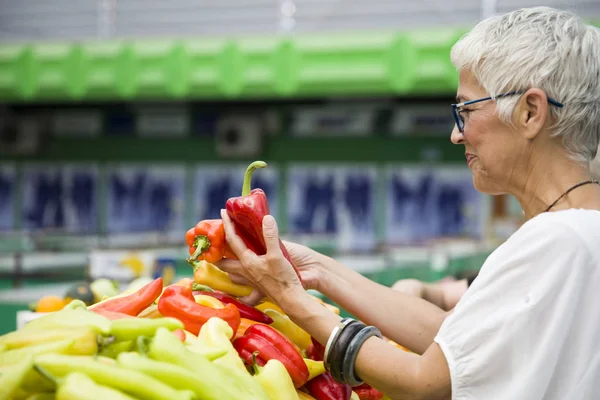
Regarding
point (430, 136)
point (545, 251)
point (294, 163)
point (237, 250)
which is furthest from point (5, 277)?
point (430, 136)

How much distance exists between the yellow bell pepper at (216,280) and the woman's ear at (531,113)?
3.02 ft

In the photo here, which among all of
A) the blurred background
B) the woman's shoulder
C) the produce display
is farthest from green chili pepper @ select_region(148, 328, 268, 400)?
the blurred background

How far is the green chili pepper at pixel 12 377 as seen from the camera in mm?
1194

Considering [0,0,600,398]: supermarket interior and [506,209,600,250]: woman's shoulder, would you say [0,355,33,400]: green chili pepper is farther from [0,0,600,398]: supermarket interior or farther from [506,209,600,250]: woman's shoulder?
[0,0,600,398]: supermarket interior

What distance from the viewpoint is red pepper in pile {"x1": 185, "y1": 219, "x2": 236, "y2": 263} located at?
1.92 m

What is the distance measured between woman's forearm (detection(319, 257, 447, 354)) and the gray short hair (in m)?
0.76

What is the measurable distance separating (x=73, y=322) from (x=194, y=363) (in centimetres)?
29

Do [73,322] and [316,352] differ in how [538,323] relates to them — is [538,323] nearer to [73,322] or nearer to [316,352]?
[316,352]

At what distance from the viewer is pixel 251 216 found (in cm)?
187

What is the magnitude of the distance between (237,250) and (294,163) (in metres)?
11.1

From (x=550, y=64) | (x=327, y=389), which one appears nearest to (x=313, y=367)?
(x=327, y=389)

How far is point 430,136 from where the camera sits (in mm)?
12320

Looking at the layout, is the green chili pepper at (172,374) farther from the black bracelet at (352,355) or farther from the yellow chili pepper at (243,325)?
the yellow chili pepper at (243,325)

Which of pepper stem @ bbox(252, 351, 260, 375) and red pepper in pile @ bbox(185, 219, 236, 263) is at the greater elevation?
red pepper in pile @ bbox(185, 219, 236, 263)
